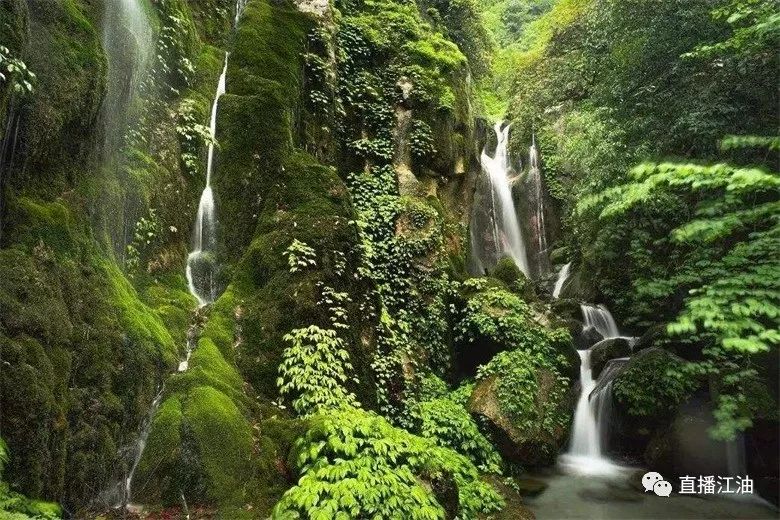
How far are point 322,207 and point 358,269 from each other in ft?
3.77

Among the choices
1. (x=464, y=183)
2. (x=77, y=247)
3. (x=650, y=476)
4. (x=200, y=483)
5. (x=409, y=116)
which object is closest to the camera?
(x=200, y=483)

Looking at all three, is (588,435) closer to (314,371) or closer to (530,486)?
(530,486)

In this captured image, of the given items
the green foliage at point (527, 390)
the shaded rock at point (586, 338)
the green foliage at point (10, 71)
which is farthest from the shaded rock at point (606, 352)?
the green foliage at point (10, 71)

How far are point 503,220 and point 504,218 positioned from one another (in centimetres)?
9

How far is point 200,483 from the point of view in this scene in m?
4.96

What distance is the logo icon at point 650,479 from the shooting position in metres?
9.23

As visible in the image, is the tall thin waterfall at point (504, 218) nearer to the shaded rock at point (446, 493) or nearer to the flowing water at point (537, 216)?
the flowing water at point (537, 216)

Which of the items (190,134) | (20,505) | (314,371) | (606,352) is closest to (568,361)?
(606,352)

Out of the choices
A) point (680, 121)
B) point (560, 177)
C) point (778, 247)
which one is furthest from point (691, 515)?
point (560, 177)

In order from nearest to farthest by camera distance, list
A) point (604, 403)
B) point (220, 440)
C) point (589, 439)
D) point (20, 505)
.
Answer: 1. point (20, 505)
2. point (220, 440)
3. point (589, 439)
4. point (604, 403)

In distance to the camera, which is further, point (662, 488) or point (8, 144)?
point (662, 488)

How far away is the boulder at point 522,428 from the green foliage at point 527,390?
20 millimetres

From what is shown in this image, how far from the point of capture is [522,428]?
9.49 metres

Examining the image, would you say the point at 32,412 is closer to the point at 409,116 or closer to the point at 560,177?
the point at 409,116
